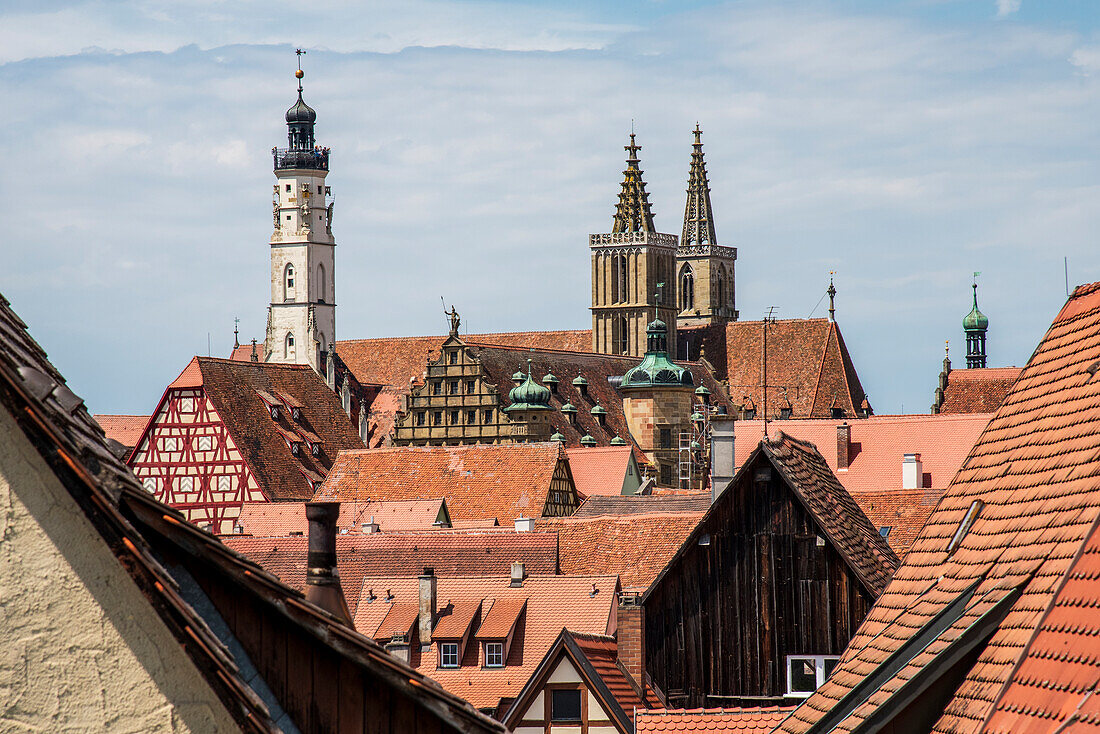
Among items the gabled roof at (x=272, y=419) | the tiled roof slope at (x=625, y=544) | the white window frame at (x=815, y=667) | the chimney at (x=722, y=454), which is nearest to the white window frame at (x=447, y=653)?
the tiled roof slope at (x=625, y=544)

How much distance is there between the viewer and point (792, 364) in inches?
4707

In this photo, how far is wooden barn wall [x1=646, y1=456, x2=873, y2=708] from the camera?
2248 cm

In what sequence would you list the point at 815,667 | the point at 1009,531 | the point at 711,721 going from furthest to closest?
the point at 815,667 < the point at 711,721 < the point at 1009,531

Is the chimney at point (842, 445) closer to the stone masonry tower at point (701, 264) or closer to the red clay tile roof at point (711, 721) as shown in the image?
the red clay tile roof at point (711, 721)

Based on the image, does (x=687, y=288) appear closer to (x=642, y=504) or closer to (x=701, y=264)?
(x=701, y=264)

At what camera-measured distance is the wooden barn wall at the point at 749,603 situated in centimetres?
2248

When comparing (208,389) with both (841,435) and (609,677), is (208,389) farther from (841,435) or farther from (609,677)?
(609,677)

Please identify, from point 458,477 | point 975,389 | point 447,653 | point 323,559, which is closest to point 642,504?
point 458,477

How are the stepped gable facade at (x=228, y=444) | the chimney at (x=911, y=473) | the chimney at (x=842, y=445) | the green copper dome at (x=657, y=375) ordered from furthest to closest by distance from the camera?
the green copper dome at (x=657, y=375) < the stepped gable facade at (x=228, y=444) < the chimney at (x=842, y=445) < the chimney at (x=911, y=473)

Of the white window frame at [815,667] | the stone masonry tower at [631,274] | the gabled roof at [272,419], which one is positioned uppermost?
the stone masonry tower at [631,274]

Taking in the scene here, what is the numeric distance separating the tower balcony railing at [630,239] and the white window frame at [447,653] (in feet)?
310

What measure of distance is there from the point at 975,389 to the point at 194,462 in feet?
130

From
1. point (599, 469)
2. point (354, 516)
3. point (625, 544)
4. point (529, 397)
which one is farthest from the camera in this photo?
point (529, 397)

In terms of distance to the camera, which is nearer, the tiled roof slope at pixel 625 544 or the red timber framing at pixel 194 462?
the tiled roof slope at pixel 625 544
